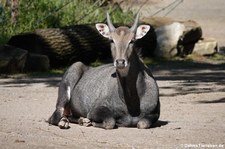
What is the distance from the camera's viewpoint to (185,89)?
13.9 metres

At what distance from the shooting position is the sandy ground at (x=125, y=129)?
26.5 ft

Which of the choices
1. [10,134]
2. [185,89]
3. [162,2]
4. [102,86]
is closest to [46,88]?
[185,89]

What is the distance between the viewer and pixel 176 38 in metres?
21.2

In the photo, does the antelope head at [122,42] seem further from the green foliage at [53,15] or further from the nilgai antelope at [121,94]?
the green foliage at [53,15]

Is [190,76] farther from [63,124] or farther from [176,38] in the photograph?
[63,124]

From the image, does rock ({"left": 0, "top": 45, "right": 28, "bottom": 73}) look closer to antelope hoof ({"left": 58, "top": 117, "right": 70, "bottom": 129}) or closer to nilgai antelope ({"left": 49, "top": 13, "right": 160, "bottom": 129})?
nilgai antelope ({"left": 49, "top": 13, "right": 160, "bottom": 129})

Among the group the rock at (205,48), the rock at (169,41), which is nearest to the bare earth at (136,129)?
the rock at (169,41)

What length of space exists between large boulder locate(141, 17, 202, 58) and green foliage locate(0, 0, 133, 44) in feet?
4.58

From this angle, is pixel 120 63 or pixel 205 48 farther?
pixel 205 48

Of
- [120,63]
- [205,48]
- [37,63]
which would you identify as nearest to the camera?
[120,63]

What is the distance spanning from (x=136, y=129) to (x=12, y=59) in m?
8.06

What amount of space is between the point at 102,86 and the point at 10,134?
163 cm

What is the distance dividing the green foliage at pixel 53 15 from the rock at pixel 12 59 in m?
1.89

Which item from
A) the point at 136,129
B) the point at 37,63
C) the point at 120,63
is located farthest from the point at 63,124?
the point at 37,63
